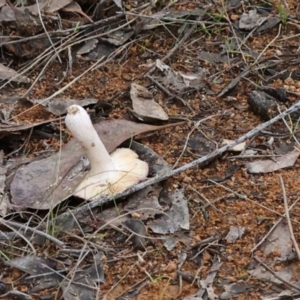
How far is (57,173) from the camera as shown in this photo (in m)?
2.33

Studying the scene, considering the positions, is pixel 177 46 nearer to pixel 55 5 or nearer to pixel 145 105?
pixel 145 105

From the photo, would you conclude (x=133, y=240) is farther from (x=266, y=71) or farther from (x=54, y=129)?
(x=266, y=71)

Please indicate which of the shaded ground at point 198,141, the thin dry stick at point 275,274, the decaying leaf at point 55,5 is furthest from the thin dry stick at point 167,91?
the thin dry stick at point 275,274

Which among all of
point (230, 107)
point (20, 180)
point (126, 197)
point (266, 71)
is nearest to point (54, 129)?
point (20, 180)

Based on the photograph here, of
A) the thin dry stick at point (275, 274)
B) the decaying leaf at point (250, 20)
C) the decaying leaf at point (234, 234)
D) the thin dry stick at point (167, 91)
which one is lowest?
Answer: the thin dry stick at point (275, 274)

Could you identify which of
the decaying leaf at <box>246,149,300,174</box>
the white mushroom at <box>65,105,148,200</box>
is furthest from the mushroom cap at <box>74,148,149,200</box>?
the decaying leaf at <box>246,149,300,174</box>

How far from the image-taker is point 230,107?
2631 mm

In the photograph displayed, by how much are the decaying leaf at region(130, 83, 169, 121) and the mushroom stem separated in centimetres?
30

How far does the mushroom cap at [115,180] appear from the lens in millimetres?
2225

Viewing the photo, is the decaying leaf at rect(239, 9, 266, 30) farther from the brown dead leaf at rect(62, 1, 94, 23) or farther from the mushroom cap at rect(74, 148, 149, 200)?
the mushroom cap at rect(74, 148, 149, 200)

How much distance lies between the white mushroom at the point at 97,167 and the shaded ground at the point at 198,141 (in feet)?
0.20

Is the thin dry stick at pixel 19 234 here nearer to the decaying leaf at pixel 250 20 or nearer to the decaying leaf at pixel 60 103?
the decaying leaf at pixel 60 103

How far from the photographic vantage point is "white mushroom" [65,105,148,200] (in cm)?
217

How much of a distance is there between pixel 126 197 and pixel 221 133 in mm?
462
